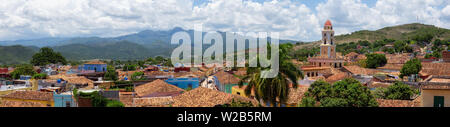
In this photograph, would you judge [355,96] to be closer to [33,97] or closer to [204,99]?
[204,99]

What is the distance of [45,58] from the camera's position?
261 ft

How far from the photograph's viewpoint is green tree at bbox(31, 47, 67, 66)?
258 feet

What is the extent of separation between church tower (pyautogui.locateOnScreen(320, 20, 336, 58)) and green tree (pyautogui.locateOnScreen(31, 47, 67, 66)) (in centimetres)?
6024

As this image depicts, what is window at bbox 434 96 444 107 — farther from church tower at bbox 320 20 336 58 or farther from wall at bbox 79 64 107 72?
wall at bbox 79 64 107 72

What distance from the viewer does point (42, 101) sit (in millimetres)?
20453

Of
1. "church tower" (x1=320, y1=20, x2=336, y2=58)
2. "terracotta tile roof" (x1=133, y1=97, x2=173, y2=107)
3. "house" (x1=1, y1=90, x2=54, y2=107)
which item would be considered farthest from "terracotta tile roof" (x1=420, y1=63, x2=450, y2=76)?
"house" (x1=1, y1=90, x2=54, y2=107)

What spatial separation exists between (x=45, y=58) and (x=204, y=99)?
71644mm

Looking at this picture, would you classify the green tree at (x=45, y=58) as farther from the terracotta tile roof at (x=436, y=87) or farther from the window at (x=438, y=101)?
the window at (x=438, y=101)

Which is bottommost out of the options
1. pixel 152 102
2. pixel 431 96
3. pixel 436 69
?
pixel 152 102

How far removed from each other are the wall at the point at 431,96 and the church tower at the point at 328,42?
3086 centimetres

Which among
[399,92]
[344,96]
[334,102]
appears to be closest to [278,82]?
[334,102]
